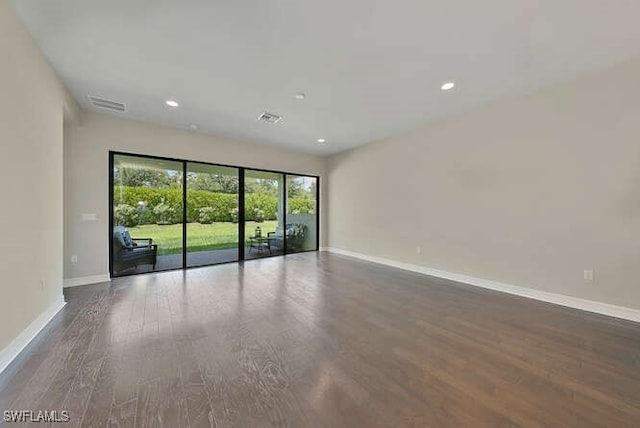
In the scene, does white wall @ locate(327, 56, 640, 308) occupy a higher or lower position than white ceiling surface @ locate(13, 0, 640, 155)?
lower

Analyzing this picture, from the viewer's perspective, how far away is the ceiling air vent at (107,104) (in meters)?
3.73

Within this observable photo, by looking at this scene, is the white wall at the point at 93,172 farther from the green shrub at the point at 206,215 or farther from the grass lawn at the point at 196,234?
the green shrub at the point at 206,215

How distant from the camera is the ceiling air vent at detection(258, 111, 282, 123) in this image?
431cm

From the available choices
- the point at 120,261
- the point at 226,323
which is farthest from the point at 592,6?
the point at 120,261

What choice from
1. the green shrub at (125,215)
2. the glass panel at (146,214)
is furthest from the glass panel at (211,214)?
the green shrub at (125,215)

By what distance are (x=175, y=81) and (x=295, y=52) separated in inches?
67.7

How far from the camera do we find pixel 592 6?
205cm

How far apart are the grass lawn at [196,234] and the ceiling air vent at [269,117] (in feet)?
8.49

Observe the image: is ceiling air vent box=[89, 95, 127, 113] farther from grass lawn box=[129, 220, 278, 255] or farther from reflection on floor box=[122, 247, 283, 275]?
reflection on floor box=[122, 247, 283, 275]

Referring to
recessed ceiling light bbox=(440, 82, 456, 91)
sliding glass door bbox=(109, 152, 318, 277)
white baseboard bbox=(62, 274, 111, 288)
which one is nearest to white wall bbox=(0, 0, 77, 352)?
white baseboard bbox=(62, 274, 111, 288)

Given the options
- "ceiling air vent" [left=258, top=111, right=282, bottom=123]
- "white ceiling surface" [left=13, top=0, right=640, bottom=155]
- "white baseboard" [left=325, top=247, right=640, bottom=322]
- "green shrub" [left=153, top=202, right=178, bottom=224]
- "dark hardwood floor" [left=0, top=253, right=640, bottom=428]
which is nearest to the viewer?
"dark hardwood floor" [left=0, top=253, right=640, bottom=428]

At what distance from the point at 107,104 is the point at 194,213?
229 centimetres

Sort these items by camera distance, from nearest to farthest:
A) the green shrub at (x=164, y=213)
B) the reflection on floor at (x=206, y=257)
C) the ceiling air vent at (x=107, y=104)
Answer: the ceiling air vent at (x=107, y=104)
the green shrub at (x=164, y=213)
the reflection on floor at (x=206, y=257)

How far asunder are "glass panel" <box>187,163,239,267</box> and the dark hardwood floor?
2012mm
